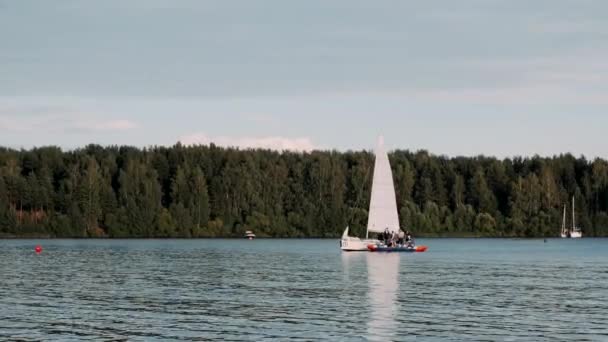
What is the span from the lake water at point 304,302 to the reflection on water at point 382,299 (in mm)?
84

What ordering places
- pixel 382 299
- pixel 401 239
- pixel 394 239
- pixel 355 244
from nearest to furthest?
1. pixel 382 299
2. pixel 394 239
3. pixel 355 244
4. pixel 401 239

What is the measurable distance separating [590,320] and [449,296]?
50.8ft

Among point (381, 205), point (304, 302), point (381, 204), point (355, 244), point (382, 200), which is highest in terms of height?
point (382, 200)

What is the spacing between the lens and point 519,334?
5066 centimetres

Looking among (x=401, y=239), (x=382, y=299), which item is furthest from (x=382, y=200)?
(x=382, y=299)

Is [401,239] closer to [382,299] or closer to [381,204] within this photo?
[381,204]

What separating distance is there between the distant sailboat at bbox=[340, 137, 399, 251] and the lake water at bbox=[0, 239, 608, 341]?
3267 cm

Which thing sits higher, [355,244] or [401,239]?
[401,239]

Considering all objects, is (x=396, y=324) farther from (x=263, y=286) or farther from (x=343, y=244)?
(x=343, y=244)

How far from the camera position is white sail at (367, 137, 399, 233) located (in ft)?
469

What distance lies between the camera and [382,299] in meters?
69.8

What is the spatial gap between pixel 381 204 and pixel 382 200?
0.57m

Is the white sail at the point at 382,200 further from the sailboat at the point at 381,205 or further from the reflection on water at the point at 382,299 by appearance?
the reflection on water at the point at 382,299

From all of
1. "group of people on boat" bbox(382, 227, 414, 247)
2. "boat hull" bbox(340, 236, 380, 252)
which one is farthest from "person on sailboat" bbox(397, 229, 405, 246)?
"boat hull" bbox(340, 236, 380, 252)
